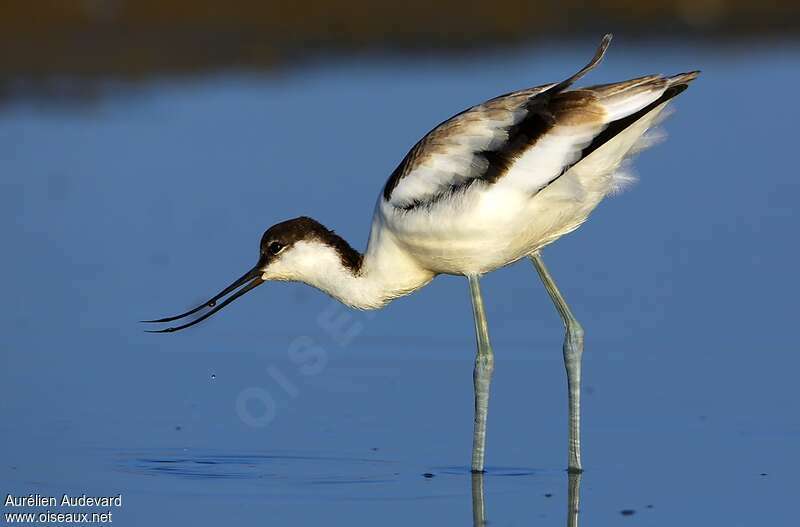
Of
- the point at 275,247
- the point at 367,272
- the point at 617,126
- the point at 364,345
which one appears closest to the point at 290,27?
the point at 364,345

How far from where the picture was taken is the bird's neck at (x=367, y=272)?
6.61 metres

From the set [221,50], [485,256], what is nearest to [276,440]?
[485,256]

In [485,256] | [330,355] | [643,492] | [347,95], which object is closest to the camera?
[643,492]

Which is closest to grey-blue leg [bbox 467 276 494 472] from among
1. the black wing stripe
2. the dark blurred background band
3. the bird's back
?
the bird's back

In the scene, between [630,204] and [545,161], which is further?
[630,204]

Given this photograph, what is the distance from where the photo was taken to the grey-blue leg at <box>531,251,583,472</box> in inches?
249

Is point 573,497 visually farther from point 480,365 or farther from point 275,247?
point 275,247

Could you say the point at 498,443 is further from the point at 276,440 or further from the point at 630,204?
the point at 630,204

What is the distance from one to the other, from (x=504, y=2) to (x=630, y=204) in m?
8.72

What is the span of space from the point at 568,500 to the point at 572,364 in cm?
87

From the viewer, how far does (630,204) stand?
10609 mm

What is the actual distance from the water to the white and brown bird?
52 cm

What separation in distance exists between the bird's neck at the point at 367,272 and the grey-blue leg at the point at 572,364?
1.70ft

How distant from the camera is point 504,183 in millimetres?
6129
